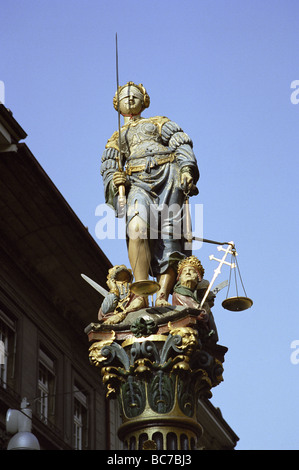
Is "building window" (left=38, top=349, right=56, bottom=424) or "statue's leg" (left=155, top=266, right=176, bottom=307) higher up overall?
"building window" (left=38, top=349, right=56, bottom=424)

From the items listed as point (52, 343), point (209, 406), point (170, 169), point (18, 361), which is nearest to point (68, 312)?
point (52, 343)

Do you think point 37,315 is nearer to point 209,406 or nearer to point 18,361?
point 18,361

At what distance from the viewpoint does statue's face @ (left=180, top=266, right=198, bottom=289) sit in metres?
9.45

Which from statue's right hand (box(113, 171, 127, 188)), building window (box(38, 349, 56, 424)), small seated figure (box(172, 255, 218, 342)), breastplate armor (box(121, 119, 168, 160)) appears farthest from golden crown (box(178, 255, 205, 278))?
building window (box(38, 349, 56, 424))

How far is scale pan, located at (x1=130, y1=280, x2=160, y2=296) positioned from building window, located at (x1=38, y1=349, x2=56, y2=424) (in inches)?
572

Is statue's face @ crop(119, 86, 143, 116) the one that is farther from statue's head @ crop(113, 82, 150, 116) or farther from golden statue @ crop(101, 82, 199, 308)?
golden statue @ crop(101, 82, 199, 308)

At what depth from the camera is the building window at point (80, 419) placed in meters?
25.5

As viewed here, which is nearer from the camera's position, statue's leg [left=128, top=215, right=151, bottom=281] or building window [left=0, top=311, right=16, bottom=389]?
statue's leg [left=128, top=215, right=151, bottom=281]

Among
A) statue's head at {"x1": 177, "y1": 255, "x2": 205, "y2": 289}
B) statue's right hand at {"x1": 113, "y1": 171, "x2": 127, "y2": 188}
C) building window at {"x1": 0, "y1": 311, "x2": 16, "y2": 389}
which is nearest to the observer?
statue's head at {"x1": 177, "y1": 255, "x2": 205, "y2": 289}

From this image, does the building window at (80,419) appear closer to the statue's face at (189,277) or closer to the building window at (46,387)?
the building window at (46,387)

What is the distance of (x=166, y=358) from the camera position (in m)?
8.78

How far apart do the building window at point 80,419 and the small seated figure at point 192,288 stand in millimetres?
16314
